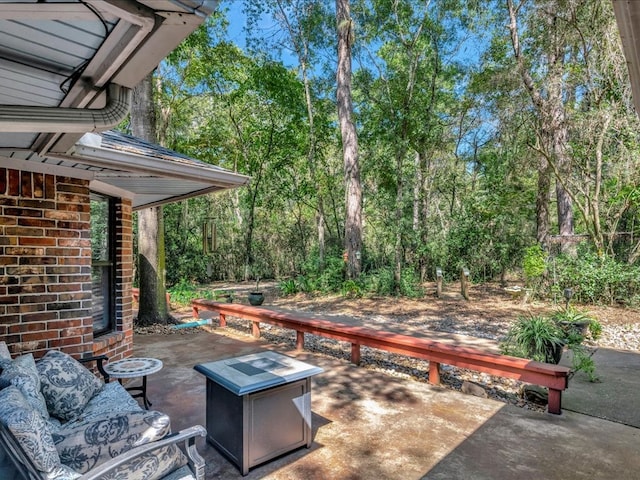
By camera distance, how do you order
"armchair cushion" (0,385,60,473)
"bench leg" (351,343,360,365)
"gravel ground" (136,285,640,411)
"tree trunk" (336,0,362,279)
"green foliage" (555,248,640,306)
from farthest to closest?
"tree trunk" (336,0,362,279)
"green foliage" (555,248,640,306)
"bench leg" (351,343,360,365)
"gravel ground" (136,285,640,411)
"armchair cushion" (0,385,60,473)

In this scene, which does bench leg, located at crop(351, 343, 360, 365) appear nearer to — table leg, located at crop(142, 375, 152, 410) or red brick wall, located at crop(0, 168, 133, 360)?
table leg, located at crop(142, 375, 152, 410)

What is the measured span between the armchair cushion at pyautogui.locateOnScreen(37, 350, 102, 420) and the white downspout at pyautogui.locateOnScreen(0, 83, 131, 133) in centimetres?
182

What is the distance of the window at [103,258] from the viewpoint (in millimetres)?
3965

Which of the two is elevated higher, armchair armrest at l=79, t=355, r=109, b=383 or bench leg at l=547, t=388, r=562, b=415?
armchair armrest at l=79, t=355, r=109, b=383

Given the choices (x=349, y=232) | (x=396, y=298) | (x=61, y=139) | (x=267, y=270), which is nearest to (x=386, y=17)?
(x=349, y=232)

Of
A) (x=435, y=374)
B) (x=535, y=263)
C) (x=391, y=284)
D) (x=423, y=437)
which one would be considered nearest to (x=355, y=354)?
(x=435, y=374)

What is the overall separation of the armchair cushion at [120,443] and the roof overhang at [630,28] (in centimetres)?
233

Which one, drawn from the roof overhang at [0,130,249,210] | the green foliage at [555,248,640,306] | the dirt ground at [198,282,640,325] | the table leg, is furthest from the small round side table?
the green foliage at [555,248,640,306]

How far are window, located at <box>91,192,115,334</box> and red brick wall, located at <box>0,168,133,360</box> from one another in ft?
1.84

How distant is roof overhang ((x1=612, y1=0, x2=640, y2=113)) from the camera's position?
0.91 meters

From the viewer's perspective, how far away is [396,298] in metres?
10.0

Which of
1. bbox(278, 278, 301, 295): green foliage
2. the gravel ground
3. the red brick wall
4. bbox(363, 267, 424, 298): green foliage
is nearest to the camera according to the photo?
the red brick wall

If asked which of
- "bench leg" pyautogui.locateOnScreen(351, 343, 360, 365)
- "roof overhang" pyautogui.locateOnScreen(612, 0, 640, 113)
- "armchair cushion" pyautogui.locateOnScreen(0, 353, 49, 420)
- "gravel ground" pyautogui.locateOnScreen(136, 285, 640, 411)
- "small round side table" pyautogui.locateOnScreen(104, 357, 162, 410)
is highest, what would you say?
"roof overhang" pyautogui.locateOnScreen(612, 0, 640, 113)

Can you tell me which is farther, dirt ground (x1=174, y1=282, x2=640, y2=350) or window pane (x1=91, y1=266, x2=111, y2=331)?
dirt ground (x1=174, y1=282, x2=640, y2=350)
